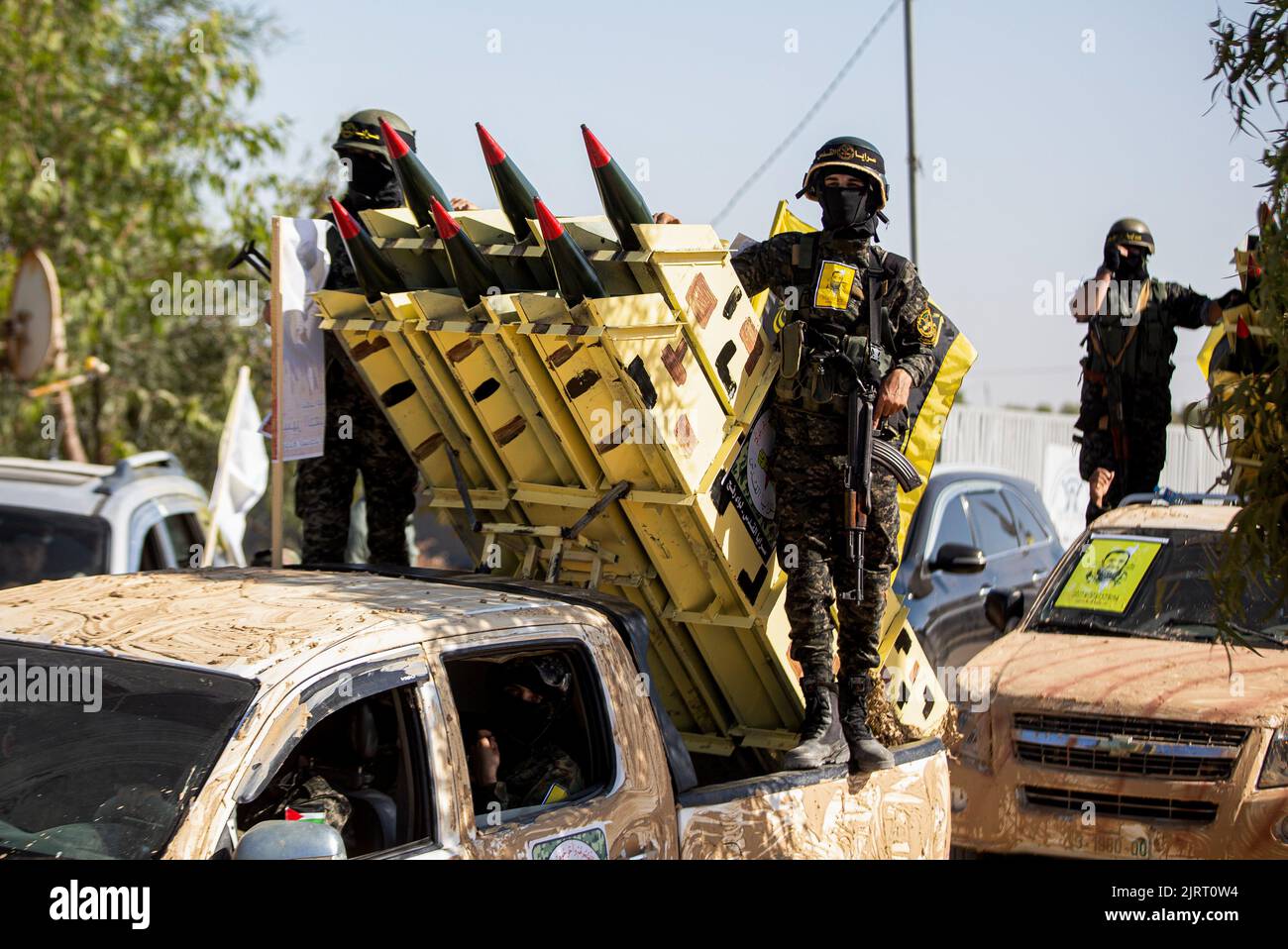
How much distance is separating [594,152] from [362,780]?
7.70 ft

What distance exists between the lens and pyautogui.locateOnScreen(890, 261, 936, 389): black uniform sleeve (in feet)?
18.0

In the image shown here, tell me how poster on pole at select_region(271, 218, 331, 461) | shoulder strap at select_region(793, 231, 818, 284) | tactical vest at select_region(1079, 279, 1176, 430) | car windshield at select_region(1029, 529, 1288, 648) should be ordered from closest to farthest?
shoulder strap at select_region(793, 231, 818, 284), poster on pole at select_region(271, 218, 331, 461), car windshield at select_region(1029, 529, 1288, 648), tactical vest at select_region(1079, 279, 1176, 430)

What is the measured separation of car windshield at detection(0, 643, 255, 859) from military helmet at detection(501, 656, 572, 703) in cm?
117

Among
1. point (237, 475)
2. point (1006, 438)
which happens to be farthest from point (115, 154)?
point (1006, 438)

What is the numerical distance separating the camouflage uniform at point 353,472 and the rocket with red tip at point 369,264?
1.18 m

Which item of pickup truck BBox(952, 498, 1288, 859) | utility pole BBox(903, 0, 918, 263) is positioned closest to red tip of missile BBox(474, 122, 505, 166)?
pickup truck BBox(952, 498, 1288, 859)

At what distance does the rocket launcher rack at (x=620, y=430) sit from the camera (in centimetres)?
484

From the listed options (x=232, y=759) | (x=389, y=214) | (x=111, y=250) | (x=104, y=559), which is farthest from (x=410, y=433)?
(x=111, y=250)

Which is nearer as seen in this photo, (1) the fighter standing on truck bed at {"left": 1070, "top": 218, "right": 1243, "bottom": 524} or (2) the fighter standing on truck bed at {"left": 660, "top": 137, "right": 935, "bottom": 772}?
(2) the fighter standing on truck bed at {"left": 660, "top": 137, "right": 935, "bottom": 772}

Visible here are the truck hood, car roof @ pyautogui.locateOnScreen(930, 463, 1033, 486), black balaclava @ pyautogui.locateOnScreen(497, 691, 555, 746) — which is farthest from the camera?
car roof @ pyautogui.locateOnScreen(930, 463, 1033, 486)

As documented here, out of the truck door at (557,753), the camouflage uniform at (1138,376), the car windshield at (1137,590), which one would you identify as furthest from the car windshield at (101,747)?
the camouflage uniform at (1138,376)

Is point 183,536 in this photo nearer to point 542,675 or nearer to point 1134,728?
point 542,675

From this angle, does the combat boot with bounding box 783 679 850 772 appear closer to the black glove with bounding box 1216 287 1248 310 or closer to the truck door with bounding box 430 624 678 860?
the truck door with bounding box 430 624 678 860

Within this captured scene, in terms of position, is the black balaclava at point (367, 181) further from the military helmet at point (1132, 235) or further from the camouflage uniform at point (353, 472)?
the military helmet at point (1132, 235)
